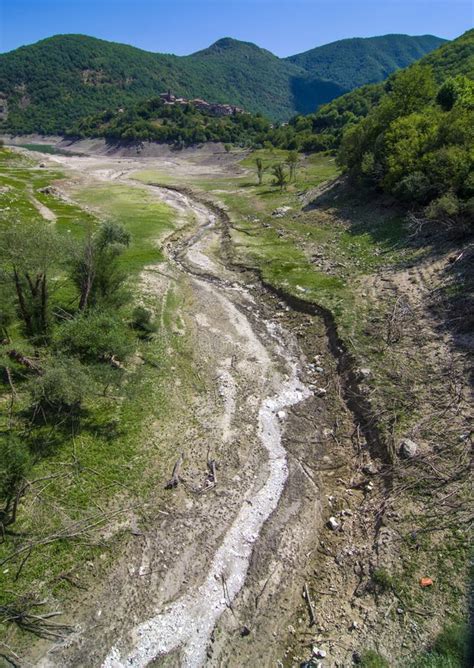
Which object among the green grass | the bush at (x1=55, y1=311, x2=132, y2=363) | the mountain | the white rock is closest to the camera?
the white rock

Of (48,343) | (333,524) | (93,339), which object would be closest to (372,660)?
(333,524)

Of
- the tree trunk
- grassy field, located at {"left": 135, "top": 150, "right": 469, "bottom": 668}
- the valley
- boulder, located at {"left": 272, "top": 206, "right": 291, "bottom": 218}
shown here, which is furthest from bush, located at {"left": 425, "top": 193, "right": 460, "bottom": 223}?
the tree trunk

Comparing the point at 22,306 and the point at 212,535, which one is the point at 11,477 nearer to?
the point at 212,535

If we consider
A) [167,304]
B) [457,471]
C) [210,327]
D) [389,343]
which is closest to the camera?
[457,471]

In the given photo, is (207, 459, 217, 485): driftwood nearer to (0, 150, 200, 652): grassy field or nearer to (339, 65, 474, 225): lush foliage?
(0, 150, 200, 652): grassy field

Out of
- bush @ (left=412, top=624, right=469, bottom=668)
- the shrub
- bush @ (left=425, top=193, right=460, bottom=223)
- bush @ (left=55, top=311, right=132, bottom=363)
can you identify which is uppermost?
bush @ (left=425, top=193, right=460, bottom=223)

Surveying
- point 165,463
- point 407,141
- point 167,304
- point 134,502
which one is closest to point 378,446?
point 165,463

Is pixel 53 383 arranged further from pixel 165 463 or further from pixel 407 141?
pixel 407 141

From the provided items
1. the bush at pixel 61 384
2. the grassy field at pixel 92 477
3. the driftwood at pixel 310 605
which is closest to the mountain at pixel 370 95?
the grassy field at pixel 92 477
